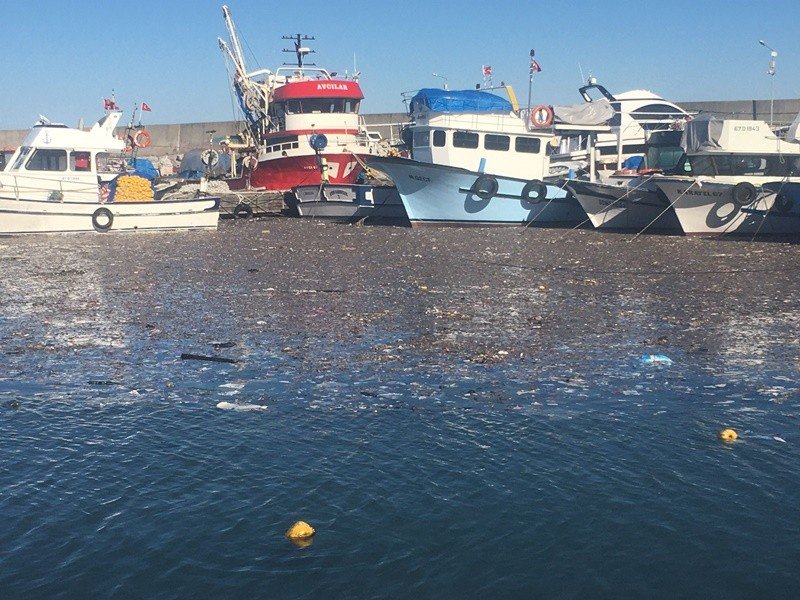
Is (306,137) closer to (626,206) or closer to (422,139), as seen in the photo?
(422,139)

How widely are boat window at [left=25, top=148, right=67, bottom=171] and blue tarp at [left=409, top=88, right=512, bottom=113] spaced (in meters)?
10.8

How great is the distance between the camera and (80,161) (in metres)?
26.3

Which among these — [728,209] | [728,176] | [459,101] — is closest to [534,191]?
[459,101]

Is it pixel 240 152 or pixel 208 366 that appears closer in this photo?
pixel 208 366

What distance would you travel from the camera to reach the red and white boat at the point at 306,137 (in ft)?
113

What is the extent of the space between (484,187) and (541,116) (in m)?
3.59

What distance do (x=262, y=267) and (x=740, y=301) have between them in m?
9.22

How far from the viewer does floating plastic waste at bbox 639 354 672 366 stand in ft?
33.8

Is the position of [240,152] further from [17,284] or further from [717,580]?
[717,580]

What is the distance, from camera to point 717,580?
5.48 metres

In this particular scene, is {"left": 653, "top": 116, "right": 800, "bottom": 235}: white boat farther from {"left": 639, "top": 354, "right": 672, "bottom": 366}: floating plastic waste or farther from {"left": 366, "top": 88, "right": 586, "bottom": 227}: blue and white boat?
{"left": 639, "top": 354, "right": 672, "bottom": 366}: floating plastic waste

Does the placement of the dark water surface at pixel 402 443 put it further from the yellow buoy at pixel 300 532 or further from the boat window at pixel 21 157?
the boat window at pixel 21 157

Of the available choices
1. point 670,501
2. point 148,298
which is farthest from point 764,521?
point 148,298

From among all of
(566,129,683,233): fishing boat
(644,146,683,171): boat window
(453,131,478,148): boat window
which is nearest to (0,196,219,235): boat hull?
(453,131,478,148): boat window
